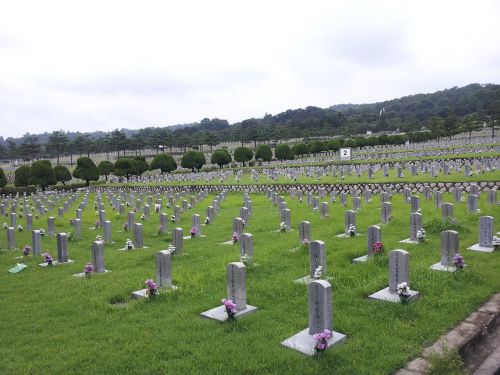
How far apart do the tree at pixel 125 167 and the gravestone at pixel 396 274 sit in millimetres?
43872

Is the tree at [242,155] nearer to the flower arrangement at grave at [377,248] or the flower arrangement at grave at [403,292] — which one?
the flower arrangement at grave at [377,248]

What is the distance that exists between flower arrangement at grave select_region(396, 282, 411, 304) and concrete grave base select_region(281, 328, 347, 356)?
1.38m

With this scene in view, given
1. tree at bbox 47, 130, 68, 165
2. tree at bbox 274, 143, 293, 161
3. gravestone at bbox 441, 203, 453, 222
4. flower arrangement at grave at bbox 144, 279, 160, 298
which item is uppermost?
tree at bbox 47, 130, 68, 165

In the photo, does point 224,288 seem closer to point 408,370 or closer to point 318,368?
point 318,368

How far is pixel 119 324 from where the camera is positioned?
5922 mm

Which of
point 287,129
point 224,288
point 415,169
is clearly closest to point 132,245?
point 224,288

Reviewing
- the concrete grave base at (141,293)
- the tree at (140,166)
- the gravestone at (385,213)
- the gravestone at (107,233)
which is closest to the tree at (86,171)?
the tree at (140,166)

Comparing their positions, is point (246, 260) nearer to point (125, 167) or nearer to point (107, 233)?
point (107, 233)

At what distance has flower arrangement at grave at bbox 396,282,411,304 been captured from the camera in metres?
6.05

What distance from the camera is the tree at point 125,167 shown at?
155ft

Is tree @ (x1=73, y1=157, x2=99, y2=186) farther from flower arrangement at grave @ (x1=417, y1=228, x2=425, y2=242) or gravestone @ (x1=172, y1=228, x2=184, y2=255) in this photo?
flower arrangement at grave @ (x1=417, y1=228, x2=425, y2=242)

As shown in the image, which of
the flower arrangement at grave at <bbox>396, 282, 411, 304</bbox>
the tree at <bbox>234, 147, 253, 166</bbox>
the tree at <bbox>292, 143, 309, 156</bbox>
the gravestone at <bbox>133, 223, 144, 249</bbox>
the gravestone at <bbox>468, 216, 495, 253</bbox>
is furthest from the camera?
the tree at <bbox>292, 143, 309, 156</bbox>

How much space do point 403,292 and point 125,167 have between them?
4439cm

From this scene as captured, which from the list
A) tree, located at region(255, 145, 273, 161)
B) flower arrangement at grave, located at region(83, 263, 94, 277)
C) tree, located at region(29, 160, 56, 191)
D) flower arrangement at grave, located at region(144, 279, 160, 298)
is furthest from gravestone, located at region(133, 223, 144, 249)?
tree, located at region(255, 145, 273, 161)
